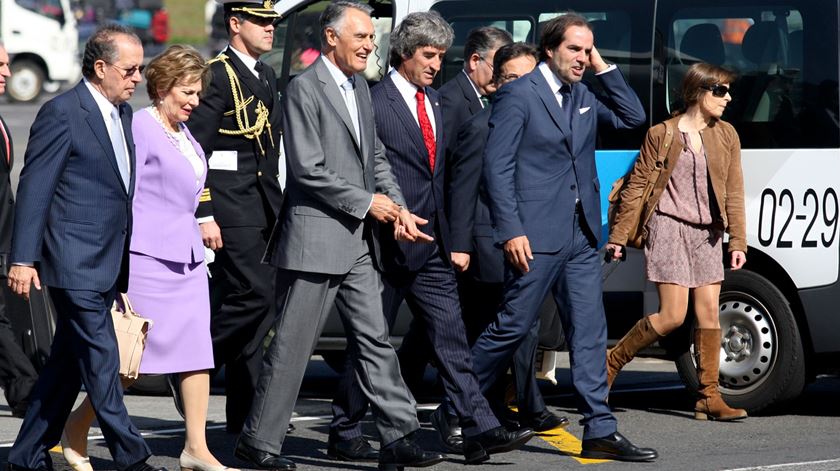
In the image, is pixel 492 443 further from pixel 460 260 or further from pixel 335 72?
pixel 335 72

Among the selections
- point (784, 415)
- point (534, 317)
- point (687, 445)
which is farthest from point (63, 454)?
point (784, 415)

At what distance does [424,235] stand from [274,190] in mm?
1190

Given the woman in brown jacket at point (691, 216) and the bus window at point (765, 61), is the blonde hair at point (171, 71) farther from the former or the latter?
the bus window at point (765, 61)

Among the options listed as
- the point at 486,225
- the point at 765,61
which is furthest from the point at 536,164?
the point at 765,61

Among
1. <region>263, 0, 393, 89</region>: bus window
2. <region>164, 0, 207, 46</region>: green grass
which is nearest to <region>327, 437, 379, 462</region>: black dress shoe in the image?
<region>263, 0, 393, 89</region>: bus window

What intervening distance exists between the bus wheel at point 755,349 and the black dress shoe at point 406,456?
2341mm

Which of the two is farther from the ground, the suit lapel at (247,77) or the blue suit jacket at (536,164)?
the suit lapel at (247,77)

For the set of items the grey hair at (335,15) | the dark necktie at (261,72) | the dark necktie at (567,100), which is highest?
the grey hair at (335,15)

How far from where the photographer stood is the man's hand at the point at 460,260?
7.10 meters

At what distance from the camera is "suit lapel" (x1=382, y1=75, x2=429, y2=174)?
22.6ft

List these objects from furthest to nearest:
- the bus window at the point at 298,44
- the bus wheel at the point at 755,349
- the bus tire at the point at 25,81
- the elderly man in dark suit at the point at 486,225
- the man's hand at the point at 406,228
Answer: the bus tire at the point at 25,81, the bus window at the point at 298,44, the bus wheel at the point at 755,349, the elderly man in dark suit at the point at 486,225, the man's hand at the point at 406,228

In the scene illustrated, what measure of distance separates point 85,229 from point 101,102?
471 mm

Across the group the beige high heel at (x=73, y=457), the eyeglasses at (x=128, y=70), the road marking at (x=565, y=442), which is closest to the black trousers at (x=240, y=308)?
the beige high heel at (x=73, y=457)

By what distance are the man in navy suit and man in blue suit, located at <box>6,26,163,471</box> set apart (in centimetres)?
113
